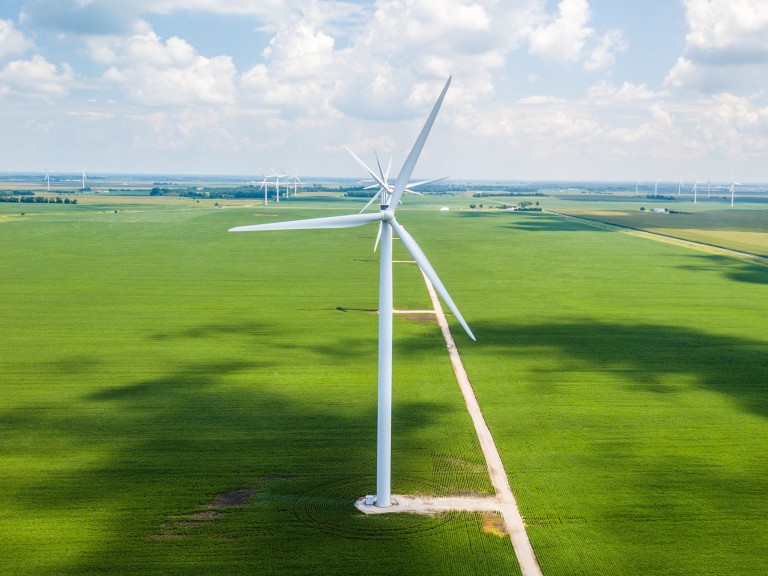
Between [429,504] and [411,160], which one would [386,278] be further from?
[429,504]

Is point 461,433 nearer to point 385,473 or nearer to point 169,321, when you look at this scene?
point 385,473

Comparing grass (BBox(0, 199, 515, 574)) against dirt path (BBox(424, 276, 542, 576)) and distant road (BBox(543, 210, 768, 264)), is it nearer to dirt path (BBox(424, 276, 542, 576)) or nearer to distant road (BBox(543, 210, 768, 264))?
dirt path (BBox(424, 276, 542, 576))

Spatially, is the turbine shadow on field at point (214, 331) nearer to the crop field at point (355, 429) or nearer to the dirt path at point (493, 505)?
the crop field at point (355, 429)

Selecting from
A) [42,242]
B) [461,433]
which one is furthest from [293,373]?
[42,242]

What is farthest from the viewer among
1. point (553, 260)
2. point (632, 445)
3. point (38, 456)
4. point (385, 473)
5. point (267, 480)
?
point (553, 260)

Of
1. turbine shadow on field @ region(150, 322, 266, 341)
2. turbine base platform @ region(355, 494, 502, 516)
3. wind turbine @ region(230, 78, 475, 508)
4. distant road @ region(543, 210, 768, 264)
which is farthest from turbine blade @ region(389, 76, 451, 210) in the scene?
distant road @ region(543, 210, 768, 264)

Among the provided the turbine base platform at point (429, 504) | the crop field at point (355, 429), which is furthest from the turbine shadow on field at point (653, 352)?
the turbine base platform at point (429, 504)
